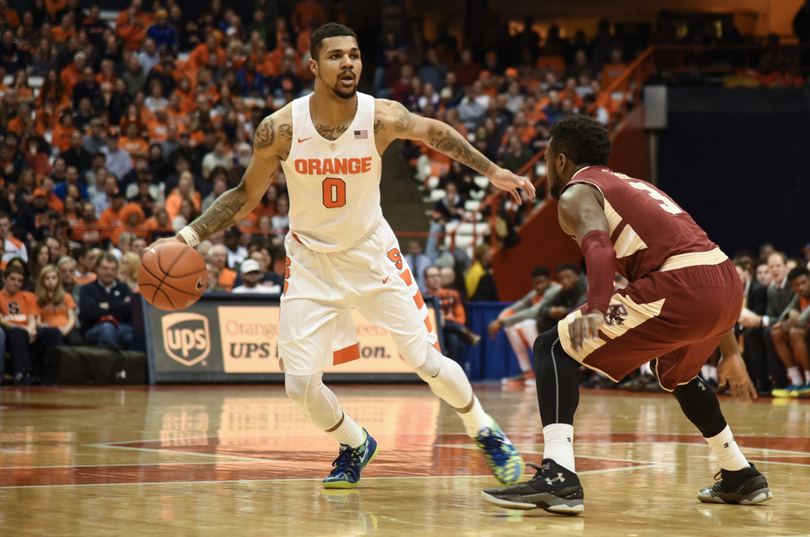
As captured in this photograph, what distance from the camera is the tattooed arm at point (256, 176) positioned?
17.8 feet

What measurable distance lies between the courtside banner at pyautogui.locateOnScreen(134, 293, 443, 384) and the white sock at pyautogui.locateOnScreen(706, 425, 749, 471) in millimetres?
9107

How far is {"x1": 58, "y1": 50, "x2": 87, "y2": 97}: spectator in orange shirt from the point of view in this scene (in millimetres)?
19609

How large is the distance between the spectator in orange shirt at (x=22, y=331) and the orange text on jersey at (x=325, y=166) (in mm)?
9206

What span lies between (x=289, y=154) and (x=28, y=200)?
12302 millimetres

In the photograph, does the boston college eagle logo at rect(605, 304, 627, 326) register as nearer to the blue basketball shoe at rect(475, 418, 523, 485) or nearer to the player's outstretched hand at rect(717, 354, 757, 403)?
the player's outstretched hand at rect(717, 354, 757, 403)

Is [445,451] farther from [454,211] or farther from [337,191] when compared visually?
[454,211]

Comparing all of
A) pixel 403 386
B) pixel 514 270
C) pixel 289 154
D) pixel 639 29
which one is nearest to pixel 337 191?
pixel 289 154

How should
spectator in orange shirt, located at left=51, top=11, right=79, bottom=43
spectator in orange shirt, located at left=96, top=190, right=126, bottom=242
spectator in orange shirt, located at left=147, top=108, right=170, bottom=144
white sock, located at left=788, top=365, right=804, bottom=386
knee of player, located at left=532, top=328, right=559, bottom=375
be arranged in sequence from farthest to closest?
spectator in orange shirt, located at left=51, top=11, right=79, bottom=43 → spectator in orange shirt, located at left=147, top=108, right=170, bottom=144 → spectator in orange shirt, located at left=96, top=190, right=126, bottom=242 → white sock, located at left=788, top=365, right=804, bottom=386 → knee of player, located at left=532, top=328, right=559, bottom=375

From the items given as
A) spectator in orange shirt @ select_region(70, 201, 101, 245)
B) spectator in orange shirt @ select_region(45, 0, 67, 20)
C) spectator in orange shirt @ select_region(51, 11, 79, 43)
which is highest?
spectator in orange shirt @ select_region(45, 0, 67, 20)

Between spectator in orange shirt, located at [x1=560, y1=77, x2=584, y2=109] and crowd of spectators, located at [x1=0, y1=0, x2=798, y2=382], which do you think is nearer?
crowd of spectators, located at [x1=0, y1=0, x2=798, y2=382]

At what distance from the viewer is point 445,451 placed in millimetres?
6926

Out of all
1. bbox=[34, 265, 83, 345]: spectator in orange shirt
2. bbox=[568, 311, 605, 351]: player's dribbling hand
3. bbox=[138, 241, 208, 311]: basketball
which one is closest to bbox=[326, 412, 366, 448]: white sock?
bbox=[138, 241, 208, 311]: basketball

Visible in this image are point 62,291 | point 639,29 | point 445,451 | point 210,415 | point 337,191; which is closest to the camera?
point 337,191

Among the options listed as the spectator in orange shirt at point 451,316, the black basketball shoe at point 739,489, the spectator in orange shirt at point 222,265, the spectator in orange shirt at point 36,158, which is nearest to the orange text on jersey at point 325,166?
the black basketball shoe at point 739,489
